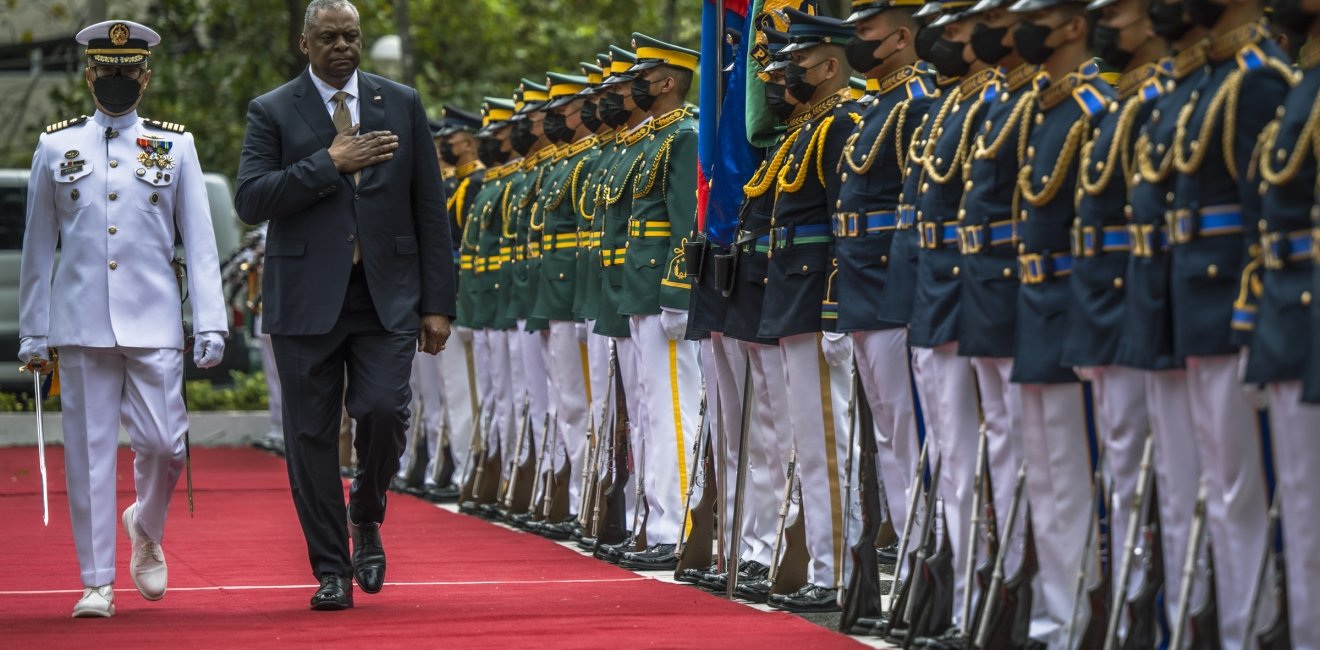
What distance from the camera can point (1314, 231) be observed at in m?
4.56

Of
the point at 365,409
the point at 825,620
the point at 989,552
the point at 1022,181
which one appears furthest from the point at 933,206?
the point at 365,409

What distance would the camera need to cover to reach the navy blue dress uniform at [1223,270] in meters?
4.97

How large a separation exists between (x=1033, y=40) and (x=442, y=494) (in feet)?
24.9

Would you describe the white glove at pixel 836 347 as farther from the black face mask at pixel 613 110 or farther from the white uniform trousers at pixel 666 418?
the black face mask at pixel 613 110

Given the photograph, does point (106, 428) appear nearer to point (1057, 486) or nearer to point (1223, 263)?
point (1057, 486)

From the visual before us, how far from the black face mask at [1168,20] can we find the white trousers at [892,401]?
1809 millimetres

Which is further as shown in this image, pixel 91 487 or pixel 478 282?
pixel 478 282

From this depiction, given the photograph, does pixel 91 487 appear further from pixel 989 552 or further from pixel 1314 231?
pixel 1314 231

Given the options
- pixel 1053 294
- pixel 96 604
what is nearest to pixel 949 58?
pixel 1053 294

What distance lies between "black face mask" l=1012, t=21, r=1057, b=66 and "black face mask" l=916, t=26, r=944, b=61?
0.52 metres

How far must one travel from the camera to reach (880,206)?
6910 mm

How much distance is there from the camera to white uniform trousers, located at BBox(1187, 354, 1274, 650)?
509 cm

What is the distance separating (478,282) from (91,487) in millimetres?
5084

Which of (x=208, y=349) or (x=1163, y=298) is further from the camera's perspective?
(x=208, y=349)
